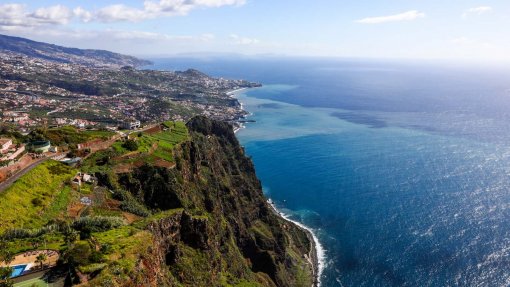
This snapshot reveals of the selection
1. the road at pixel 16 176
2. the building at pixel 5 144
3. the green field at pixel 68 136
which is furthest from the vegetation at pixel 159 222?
the building at pixel 5 144

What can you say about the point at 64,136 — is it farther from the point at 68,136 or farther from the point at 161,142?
the point at 161,142

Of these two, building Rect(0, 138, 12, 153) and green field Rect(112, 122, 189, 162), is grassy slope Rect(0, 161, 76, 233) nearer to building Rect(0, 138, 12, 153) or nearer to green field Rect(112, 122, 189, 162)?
building Rect(0, 138, 12, 153)

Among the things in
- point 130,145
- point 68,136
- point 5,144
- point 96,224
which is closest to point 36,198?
point 96,224

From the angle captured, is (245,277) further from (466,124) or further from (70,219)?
(466,124)

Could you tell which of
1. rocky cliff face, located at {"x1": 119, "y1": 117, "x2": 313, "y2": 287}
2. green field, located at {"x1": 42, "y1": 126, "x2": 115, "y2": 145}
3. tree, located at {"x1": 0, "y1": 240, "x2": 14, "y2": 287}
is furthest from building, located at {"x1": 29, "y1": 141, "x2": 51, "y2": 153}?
tree, located at {"x1": 0, "y1": 240, "x2": 14, "y2": 287}

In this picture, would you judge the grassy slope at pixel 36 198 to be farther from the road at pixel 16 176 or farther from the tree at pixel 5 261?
the tree at pixel 5 261

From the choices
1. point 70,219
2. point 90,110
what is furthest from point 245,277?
point 90,110
